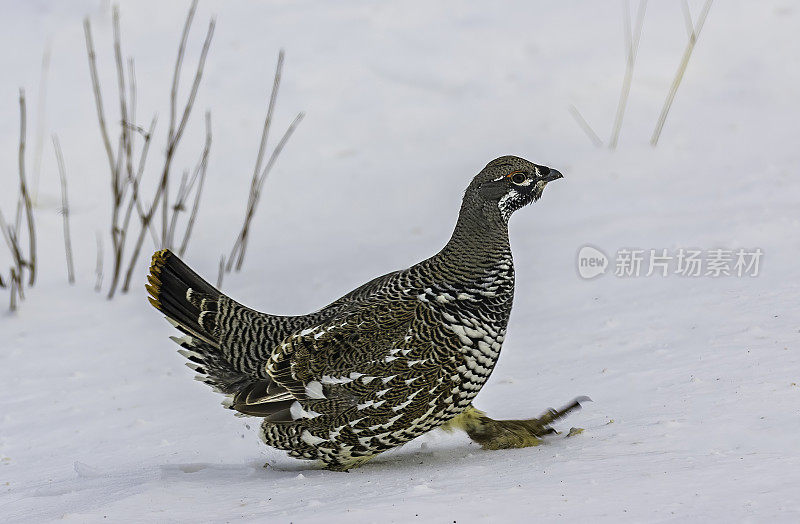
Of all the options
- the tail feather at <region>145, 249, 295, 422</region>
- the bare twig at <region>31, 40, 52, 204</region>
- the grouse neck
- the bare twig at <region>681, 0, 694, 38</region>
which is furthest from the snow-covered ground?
the grouse neck

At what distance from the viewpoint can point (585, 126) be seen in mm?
8773

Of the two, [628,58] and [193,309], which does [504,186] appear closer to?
[193,309]

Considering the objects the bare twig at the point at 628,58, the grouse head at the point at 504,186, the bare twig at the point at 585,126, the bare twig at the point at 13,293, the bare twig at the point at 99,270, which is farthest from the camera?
the bare twig at the point at 585,126

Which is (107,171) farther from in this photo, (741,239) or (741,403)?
(741,403)

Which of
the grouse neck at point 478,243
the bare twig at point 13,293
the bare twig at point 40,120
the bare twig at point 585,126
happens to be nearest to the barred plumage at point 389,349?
the grouse neck at point 478,243

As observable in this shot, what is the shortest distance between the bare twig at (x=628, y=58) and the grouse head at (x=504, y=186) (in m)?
4.22

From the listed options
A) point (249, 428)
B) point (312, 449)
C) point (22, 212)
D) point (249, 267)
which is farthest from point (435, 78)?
point (312, 449)

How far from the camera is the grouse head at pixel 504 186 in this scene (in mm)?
4238

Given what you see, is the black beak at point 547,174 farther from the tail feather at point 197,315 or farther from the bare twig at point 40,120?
→ the bare twig at point 40,120

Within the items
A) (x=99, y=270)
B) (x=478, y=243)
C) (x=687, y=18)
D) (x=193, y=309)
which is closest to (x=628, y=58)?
(x=687, y=18)

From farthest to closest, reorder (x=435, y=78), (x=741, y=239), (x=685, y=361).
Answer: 1. (x=435, y=78)
2. (x=741, y=239)
3. (x=685, y=361)

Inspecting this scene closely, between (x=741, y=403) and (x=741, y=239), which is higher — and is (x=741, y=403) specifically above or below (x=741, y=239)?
below

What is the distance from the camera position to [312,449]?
4.15 meters

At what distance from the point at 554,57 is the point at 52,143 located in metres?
4.66
